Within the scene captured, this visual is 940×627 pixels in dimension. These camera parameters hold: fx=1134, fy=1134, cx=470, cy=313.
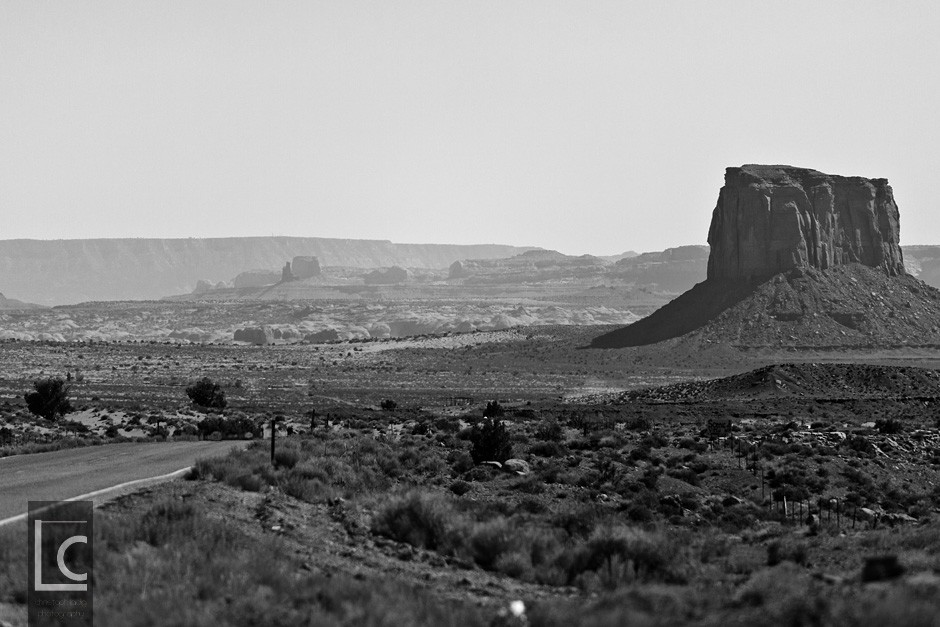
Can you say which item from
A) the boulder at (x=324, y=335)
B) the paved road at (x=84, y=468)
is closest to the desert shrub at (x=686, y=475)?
the paved road at (x=84, y=468)

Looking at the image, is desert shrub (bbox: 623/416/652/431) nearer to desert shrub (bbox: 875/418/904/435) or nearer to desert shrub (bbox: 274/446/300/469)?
desert shrub (bbox: 875/418/904/435)

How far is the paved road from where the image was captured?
51.2 feet

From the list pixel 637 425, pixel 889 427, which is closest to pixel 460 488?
pixel 637 425

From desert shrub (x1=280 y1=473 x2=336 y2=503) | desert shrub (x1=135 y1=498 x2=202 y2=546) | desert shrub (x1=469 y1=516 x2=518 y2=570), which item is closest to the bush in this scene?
desert shrub (x1=280 y1=473 x2=336 y2=503)

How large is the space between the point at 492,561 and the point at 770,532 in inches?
244

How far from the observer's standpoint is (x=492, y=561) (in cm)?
1284

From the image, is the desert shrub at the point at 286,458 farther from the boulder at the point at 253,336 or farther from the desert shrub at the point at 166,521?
the boulder at the point at 253,336

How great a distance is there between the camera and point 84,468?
19266 millimetres

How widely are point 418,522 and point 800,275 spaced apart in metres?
90.4

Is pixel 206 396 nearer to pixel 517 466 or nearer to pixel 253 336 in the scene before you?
pixel 517 466

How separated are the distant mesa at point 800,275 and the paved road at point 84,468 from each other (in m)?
74.6

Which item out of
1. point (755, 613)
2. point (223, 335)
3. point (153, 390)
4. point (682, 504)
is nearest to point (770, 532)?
point (682, 504)

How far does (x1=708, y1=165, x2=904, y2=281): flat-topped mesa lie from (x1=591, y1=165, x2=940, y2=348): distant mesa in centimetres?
9

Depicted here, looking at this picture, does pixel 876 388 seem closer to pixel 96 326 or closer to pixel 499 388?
pixel 499 388
